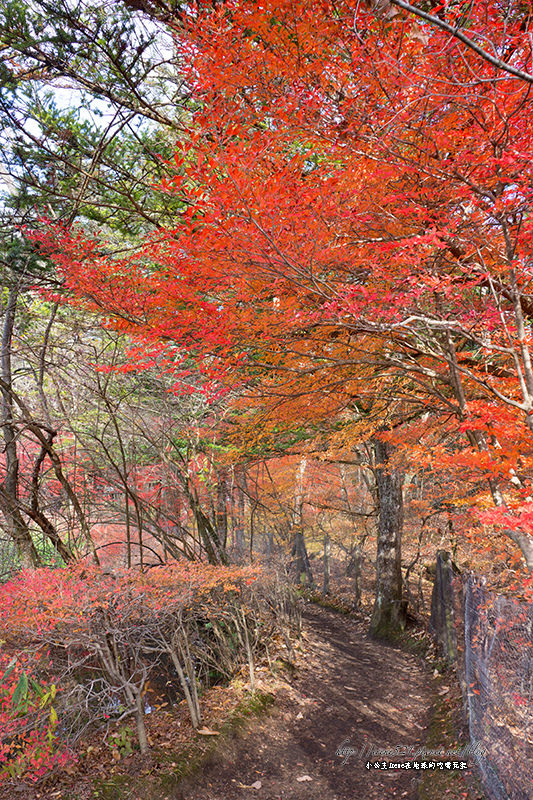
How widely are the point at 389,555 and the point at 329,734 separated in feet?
17.5

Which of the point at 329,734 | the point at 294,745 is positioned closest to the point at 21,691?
the point at 294,745

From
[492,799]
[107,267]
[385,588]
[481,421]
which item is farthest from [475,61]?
[385,588]

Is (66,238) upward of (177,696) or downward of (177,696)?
upward

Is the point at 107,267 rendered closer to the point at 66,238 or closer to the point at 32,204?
the point at 66,238

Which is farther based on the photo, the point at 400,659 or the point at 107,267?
the point at 400,659

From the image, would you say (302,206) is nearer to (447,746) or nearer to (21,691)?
(21,691)

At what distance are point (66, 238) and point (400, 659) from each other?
10070 millimetres

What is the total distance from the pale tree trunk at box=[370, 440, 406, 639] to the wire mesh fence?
5.96 meters

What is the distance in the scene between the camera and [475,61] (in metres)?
4.41

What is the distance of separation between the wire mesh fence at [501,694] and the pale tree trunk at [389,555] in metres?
5.96

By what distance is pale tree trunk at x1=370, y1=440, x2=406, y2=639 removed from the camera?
11.0 meters

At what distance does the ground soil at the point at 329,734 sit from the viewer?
5.24 meters

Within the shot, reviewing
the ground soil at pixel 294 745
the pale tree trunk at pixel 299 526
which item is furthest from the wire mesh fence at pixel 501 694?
the pale tree trunk at pixel 299 526

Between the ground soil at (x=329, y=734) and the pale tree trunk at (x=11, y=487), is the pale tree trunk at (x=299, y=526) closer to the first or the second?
the ground soil at (x=329, y=734)
